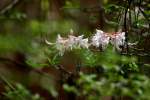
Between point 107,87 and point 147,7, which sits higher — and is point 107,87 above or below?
below

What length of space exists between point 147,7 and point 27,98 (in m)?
1.31

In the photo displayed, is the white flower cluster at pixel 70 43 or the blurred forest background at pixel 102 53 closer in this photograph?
the blurred forest background at pixel 102 53

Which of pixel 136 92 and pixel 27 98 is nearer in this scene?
pixel 136 92

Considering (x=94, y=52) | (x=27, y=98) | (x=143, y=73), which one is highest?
(x=94, y=52)

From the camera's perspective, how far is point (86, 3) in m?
5.58

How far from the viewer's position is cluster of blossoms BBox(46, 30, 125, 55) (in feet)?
7.09

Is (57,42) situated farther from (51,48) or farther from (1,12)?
(1,12)

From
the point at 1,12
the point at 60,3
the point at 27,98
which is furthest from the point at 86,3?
the point at 27,98

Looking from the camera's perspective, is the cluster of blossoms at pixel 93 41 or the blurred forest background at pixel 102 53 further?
the cluster of blossoms at pixel 93 41

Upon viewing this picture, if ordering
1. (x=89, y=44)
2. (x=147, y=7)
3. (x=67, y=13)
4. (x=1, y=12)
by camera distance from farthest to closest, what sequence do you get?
1. (x=67, y=13)
2. (x=1, y=12)
3. (x=147, y=7)
4. (x=89, y=44)

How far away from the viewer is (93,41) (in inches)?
85.8

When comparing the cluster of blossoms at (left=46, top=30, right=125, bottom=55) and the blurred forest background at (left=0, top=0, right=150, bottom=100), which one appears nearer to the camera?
the blurred forest background at (left=0, top=0, right=150, bottom=100)

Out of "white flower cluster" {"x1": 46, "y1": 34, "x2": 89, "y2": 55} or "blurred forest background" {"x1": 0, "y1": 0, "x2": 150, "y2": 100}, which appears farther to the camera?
"white flower cluster" {"x1": 46, "y1": 34, "x2": 89, "y2": 55}

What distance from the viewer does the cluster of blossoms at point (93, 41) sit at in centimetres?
216
